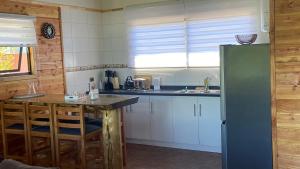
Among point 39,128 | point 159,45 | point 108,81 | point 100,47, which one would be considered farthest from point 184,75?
point 39,128

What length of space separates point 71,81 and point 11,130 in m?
1.37

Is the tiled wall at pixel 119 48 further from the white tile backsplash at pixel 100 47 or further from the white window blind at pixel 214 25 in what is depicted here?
the white window blind at pixel 214 25

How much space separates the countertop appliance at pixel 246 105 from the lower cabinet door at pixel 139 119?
1.73 m

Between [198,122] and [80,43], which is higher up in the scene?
[80,43]

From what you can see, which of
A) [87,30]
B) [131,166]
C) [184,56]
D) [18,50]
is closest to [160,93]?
[184,56]

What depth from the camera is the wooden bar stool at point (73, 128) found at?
3.59 m

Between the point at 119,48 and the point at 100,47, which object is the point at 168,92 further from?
the point at 100,47

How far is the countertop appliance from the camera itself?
130 inches

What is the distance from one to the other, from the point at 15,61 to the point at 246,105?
2.89 m

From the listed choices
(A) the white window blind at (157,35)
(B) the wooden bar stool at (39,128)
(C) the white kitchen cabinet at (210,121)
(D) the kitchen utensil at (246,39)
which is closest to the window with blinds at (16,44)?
(B) the wooden bar stool at (39,128)

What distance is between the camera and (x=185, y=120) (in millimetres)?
4777

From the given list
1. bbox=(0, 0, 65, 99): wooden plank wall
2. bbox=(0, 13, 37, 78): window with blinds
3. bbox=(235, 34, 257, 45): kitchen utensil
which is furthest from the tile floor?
bbox=(0, 13, 37, 78): window with blinds

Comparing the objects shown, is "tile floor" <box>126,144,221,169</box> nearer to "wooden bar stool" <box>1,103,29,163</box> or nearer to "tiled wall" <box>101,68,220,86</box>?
"tiled wall" <box>101,68,220,86</box>

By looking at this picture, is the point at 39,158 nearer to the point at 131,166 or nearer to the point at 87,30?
the point at 131,166
